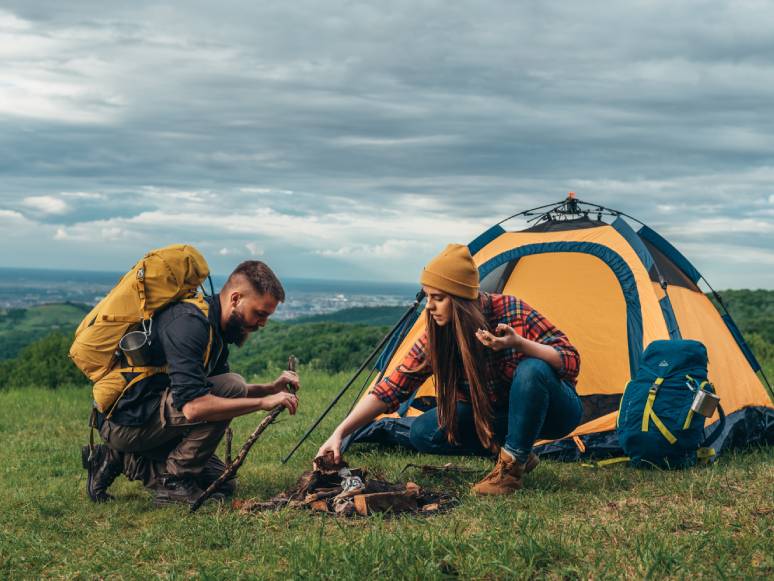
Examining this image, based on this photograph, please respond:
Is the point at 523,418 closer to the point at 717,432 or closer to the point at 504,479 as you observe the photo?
the point at 504,479

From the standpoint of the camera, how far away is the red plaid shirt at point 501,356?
495 centimetres

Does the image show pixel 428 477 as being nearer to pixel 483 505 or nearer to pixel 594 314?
pixel 483 505

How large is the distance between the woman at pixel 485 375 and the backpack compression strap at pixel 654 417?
754 mm

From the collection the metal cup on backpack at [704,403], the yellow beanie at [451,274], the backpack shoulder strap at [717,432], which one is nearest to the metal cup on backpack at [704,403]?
the metal cup on backpack at [704,403]

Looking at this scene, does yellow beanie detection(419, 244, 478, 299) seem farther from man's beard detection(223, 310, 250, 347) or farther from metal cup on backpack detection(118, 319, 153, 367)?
metal cup on backpack detection(118, 319, 153, 367)

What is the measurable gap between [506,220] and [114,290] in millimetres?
3750

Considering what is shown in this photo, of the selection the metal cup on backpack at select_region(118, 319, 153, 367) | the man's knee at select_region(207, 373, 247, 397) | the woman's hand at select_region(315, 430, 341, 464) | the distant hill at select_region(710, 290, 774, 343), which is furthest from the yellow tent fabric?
the distant hill at select_region(710, 290, 774, 343)

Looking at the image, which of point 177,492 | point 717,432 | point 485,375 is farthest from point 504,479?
point 717,432

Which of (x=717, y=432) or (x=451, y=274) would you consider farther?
A: (x=717, y=432)

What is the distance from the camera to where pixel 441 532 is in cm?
396

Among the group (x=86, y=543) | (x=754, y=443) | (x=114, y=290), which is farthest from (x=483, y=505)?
(x=754, y=443)

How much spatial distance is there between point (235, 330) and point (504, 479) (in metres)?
1.76

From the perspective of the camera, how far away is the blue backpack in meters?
5.60

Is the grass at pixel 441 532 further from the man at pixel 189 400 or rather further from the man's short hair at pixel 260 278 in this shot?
the man's short hair at pixel 260 278
